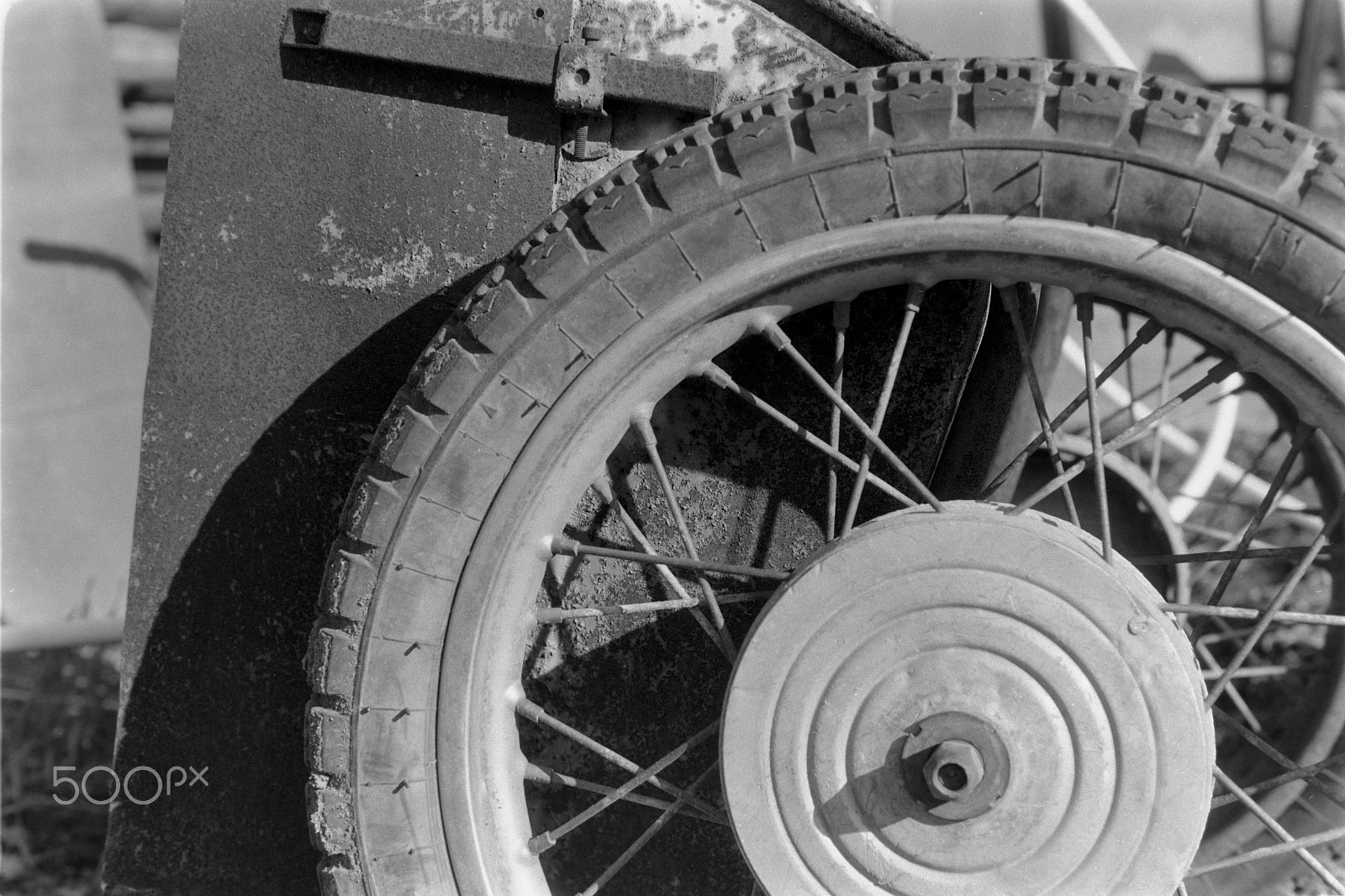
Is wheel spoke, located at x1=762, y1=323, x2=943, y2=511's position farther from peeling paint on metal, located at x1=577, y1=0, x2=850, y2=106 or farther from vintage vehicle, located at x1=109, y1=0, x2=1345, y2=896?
peeling paint on metal, located at x1=577, y1=0, x2=850, y2=106

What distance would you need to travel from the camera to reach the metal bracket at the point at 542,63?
1365 mm

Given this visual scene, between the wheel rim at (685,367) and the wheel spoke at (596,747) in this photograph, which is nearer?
the wheel rim at (685,367)

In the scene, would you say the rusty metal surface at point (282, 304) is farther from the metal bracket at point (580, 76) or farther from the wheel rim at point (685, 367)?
the wheel rim at point (685, 367)

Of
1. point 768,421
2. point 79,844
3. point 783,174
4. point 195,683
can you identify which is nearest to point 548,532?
point 768,421

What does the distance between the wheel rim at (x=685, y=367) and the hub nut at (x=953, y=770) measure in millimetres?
485

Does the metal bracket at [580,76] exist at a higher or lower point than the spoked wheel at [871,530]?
higher

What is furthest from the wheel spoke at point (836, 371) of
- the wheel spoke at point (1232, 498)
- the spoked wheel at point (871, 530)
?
the wheel spoke at point (1232, 498)

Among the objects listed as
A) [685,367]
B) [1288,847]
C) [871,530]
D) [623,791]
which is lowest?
[1288,847]

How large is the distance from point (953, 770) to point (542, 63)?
97cm

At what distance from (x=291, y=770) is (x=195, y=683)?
178 millimetres

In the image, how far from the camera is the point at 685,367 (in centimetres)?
123

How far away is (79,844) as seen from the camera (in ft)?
9.12

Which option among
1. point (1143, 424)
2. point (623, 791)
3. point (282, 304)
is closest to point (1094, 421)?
point (1143, 424)

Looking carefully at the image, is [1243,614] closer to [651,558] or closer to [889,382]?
[889,382]
